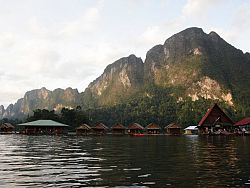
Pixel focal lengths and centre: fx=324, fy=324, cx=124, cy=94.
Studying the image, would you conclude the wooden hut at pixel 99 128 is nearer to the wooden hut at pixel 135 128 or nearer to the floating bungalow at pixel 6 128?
the wooden hut at pixel 135 128

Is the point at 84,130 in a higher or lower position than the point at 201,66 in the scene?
lower

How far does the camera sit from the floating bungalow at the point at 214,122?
71500 millimetres

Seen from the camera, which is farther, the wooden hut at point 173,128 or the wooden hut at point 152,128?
the wooden hut at point 152,128

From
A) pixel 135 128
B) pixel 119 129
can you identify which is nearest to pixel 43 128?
pixel 119 129

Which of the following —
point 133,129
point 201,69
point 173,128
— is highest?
point 201,69

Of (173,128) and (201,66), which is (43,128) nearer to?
(173,128)

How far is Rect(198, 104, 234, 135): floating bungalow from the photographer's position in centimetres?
7150

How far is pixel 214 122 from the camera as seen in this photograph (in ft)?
235

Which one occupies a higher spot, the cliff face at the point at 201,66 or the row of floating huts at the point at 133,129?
the cliff face at the point at 201,66

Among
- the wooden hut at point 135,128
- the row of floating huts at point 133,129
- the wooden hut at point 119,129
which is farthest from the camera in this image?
the wooden hut at point 119,129

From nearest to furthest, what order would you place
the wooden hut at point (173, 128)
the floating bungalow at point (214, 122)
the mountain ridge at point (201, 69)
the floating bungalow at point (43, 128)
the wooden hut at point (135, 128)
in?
the floating bungalow at point (214, 122) < the floating bungalow at point (43, 128) < the wooden hut at point (173, 128) < the wooden hut at point (135, 128) < the mountain ridge at point (201, 69)

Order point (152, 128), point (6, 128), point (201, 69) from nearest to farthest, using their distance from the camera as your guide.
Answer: point (152, 128) < point (6, 128) < point (201, 69)

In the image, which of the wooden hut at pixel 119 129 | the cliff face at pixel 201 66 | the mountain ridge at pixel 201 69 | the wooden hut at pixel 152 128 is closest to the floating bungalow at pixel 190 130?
the wooden hut at pixel 152 128

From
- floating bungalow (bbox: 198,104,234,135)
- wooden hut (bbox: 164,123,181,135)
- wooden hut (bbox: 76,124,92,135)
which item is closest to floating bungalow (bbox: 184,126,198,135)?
wooden hut (bbox: 164,123,181,135)
